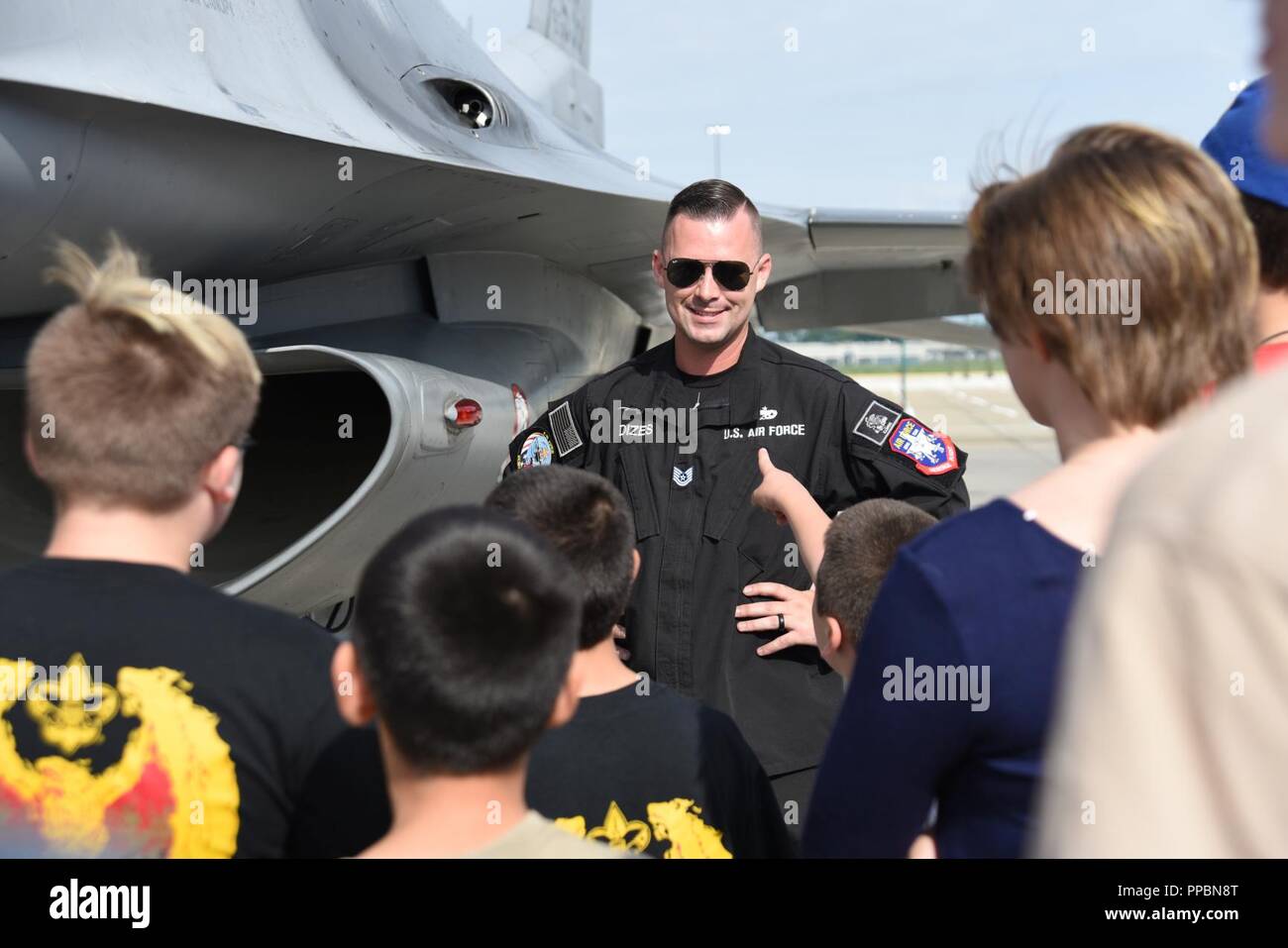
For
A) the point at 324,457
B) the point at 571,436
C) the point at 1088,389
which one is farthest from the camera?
the point at 324,457

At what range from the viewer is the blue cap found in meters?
1.90

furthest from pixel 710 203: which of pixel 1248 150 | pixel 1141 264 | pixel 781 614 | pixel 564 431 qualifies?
pixel 1141 264

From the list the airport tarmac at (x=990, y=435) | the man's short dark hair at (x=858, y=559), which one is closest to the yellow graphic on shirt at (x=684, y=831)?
the man's short dark hair at (x=858, y=559)

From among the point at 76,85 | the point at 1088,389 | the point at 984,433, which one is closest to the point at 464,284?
the point at 76,85

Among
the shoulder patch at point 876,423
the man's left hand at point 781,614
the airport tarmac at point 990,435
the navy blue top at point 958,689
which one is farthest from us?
the airport tarmac at point 990,435

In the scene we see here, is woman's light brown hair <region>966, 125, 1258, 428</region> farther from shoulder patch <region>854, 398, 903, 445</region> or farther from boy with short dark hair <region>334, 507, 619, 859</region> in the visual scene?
shoulder patch <region>854, 398, 903, 445</region>

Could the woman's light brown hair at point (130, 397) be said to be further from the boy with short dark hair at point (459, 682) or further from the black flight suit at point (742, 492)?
the black flight suit at point (742, 492)

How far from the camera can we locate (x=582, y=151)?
7.16 meters

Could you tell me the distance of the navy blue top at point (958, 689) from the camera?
47.8 inches

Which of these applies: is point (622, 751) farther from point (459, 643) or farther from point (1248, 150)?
point (1248, 150)

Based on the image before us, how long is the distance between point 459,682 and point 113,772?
51cm

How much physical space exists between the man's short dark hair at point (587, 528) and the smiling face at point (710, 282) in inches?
41.9

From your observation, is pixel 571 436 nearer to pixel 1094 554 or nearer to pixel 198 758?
pixel 198 758
